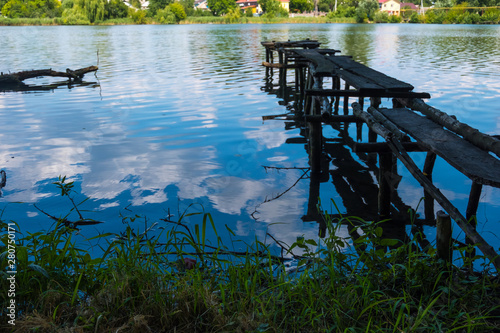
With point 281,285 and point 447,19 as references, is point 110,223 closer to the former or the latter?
point 281,285

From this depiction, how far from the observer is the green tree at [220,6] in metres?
132

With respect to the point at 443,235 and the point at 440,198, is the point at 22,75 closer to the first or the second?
the point at 440,198

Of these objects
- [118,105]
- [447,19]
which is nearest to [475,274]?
[118,105]

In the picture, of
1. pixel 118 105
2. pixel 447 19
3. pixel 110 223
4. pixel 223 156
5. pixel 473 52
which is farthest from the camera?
pixel 447 19

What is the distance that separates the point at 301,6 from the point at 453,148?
488ft

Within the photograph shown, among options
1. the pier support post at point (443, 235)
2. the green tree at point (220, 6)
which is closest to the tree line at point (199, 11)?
the green tree at point (220, 6)

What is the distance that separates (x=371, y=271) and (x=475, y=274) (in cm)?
81

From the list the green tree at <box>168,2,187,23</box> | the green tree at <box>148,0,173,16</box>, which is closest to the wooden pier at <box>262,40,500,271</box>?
the green tree at <box>168,2,187,23</box>

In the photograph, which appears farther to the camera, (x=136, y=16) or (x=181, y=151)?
(x=136, y=16)

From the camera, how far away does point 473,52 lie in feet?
94.1

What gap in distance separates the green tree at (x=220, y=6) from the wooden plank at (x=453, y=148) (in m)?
132

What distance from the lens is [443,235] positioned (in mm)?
3320

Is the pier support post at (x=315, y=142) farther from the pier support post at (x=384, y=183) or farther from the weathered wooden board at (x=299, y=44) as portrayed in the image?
the weathered wooden board at (x=299, y=44)

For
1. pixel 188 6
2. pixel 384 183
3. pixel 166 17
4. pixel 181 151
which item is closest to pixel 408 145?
pixel 384 183
